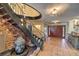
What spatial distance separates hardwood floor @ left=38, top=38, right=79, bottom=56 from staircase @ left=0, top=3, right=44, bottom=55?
11 cm

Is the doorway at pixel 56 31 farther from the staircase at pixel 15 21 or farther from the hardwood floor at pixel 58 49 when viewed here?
the staircase at pixel 15 21

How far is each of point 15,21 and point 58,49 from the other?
789mm

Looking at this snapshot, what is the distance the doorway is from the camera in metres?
2.33

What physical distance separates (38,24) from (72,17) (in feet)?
1.75

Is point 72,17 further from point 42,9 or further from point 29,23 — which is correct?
point 29,23

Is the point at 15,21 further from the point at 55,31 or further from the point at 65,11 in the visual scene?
the point at 65,11

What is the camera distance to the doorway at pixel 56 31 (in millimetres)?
2329

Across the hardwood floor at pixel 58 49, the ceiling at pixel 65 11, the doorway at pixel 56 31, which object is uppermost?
the ceiling at pixel 65 11

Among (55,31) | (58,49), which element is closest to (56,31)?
(55,31)

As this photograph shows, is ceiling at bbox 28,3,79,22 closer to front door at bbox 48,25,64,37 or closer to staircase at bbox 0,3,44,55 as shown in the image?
front door at bbox 48,25,64,37

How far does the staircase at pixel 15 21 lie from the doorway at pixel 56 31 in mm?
191

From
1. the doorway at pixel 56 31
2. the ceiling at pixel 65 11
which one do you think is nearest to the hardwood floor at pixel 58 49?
the doorway at pixel 56 31

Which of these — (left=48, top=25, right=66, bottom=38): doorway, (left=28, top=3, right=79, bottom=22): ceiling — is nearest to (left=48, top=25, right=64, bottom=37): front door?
(left=48, top=25, right=66, bottom=38): doorway

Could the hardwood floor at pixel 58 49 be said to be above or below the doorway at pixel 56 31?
below
